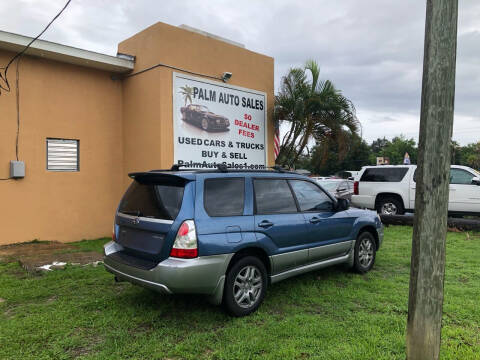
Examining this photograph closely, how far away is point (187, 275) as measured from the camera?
361 cm

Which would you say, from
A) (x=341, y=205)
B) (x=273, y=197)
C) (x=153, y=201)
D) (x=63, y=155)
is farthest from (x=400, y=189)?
(x=63, y=155)

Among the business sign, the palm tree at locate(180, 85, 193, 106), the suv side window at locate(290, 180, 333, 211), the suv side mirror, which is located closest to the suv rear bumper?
the suv side window at locate(290, 180, 333, 211)

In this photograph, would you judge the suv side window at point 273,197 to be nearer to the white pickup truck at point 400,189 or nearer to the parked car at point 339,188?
the white pickup truck at point 400,189

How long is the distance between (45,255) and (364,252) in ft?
18.6

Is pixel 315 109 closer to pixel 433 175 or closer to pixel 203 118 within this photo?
pixel 203 118

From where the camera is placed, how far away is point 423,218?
8.54 feet

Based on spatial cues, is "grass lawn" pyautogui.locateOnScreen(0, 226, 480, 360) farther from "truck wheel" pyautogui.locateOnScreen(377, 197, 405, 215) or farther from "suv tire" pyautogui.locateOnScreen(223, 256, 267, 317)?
"truck wheel" pyautogui.locateOnScreen(377, 197, 405, 215)

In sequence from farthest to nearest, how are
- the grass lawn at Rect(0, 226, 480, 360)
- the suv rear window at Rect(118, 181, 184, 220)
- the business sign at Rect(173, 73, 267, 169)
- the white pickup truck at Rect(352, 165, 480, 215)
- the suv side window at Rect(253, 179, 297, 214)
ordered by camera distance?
the white pickup truck at Rect(352, 165, 480, 215) → the business sign at Rect(173, 73, 267, 169) → the suv side window at Rect(253, 179, 297, 214) → the suv rear window at Rect(118, 181, 184, 220) → the grass lawn at Rect(0, 226, 480, 360)

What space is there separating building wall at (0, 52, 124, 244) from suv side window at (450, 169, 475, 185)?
Result: 31.3 ft

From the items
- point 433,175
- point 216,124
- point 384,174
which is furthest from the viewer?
point 384,174

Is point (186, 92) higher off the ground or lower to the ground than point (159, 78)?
lower

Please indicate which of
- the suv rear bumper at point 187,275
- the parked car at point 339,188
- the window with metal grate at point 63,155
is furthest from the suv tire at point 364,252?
the parked car at point 339,188

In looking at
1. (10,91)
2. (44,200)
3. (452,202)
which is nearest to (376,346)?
(44,200)

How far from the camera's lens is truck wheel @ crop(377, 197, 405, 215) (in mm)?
11820
